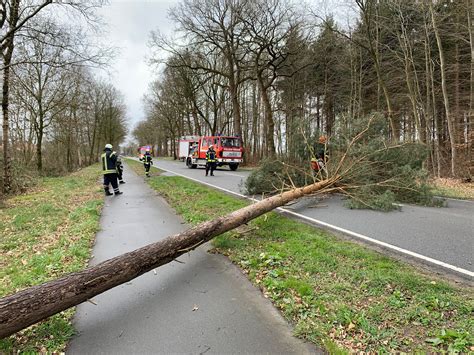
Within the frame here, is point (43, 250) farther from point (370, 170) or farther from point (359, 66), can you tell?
point (359, 66)

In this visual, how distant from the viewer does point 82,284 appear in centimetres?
303

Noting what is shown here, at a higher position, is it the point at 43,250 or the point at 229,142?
the point at 229,142

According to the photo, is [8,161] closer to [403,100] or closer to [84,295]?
[84,295]

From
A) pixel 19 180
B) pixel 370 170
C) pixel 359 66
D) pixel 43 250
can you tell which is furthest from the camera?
pixel 359 66

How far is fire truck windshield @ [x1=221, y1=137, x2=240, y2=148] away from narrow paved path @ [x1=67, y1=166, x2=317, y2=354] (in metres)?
18.5

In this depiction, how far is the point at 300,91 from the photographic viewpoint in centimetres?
2612

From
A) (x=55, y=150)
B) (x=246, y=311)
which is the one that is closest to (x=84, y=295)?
(x=246, y=311)

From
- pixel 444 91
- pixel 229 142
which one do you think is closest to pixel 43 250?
pixel 444 91

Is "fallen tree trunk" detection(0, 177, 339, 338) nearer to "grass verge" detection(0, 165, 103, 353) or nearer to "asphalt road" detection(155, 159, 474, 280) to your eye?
"grass verge" detection(0, 165, 103, 353)

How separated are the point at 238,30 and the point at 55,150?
80.9ft

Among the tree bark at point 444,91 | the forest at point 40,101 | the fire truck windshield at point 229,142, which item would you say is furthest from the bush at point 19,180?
the tree bark at point 444,91

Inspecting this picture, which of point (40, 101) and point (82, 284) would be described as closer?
point (82, 284)

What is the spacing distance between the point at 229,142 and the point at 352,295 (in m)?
20.3

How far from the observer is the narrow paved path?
2.72 metres
